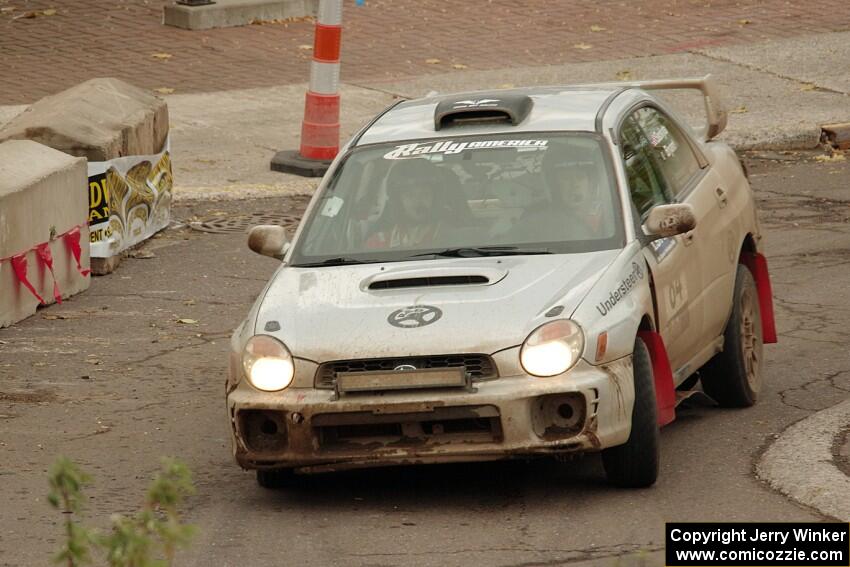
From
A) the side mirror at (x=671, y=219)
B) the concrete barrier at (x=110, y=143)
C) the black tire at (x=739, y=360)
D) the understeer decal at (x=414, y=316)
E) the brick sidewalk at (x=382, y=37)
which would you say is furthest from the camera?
the brick sidewalk at (x=382, y=37)

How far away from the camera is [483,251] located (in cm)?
733

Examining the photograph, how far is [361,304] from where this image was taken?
688 centimetres

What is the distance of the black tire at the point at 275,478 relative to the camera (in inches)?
280

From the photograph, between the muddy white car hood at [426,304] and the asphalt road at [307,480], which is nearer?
the asphalt road at [307,480]

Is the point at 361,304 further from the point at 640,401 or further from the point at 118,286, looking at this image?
the point at 118,286

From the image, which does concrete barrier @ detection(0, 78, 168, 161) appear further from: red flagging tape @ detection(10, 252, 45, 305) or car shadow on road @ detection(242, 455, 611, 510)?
car shadow on road @ detection(242, 455, 611, 510)

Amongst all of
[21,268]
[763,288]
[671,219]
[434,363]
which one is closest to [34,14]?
[21,268]

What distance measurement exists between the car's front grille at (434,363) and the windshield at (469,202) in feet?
2.78

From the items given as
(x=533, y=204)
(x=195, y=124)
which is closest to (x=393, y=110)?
(x=533, y=204)

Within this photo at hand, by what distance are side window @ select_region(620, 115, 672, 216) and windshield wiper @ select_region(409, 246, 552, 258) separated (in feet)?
1.99

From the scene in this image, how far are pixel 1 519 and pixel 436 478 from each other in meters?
1.75

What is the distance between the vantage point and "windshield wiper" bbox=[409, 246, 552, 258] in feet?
23.9

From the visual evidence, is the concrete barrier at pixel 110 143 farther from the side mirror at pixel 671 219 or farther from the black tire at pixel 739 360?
the side mirror at pixel 671 219

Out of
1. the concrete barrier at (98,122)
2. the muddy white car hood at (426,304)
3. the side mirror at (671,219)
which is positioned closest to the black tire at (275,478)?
the muddy white car hood at (426,304)
